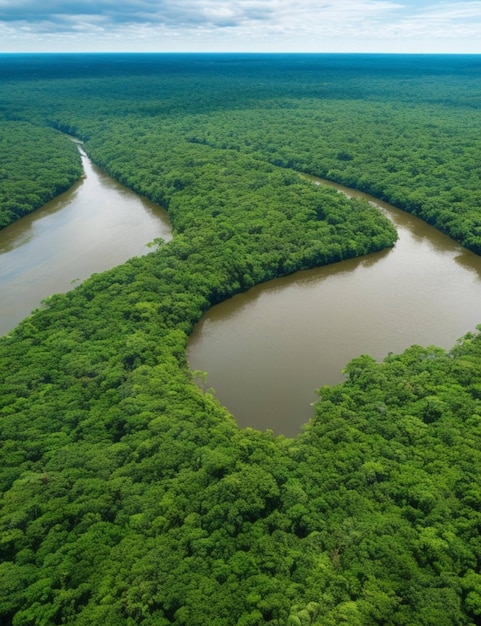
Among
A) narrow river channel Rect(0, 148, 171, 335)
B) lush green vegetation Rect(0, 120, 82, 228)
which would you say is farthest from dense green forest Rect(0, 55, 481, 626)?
lush green vegetation Rect(0, 120, 82, 228)

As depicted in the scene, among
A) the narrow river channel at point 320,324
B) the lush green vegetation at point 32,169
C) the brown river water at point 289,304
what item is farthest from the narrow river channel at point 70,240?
the narrow river channel at point 320,324

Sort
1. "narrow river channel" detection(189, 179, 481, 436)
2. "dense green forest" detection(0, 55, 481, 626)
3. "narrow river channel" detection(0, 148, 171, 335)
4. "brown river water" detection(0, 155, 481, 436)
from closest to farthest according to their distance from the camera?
"dense green forest" detection(0, 55, 481, 626) → "narrow river channel" detection(189, 179, 481, 436) → "brown river water" detection(0, 155, 481, 436) → "narrow river channel" detection(0, 148, 171, 335)

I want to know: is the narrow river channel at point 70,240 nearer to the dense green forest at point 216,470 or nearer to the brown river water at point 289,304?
the brown river water at point 289,304

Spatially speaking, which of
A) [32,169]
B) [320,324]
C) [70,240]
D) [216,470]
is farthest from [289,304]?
[32,169]

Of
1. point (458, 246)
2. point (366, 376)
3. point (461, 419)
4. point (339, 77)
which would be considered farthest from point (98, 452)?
point (339, 77)

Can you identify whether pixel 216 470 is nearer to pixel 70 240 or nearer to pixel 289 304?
pixel 289 304

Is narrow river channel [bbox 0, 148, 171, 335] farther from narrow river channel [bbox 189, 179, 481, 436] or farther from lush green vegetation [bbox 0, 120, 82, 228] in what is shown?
narrow river channel [bbox 189, 179, 481, 436]
